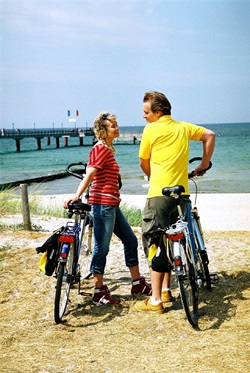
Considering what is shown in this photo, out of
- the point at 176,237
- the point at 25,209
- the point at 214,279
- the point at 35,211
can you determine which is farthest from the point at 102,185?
the point at 35,211

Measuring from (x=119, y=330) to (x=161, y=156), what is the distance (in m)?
1.46

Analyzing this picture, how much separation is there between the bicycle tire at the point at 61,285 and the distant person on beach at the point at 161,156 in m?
0.71

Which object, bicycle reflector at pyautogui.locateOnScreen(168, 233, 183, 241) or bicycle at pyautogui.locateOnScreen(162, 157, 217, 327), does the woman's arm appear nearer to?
bicycle at pyautogui.locateOnScreen(162, 157, 217, 327)

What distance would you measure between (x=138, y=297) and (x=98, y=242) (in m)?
0.79

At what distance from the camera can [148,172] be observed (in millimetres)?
4582

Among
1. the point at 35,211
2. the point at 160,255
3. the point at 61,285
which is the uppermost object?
the point at 160,255

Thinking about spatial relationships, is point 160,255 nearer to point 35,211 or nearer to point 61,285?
point 61,285

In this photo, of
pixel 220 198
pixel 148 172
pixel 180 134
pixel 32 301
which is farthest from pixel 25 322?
pixel 220 198

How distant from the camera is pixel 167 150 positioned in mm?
4305

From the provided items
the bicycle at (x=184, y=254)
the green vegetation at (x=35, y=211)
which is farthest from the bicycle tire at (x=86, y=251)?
the green vegetation at (x=35, y=211)

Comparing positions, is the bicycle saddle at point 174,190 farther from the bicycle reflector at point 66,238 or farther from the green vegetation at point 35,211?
the green vegetation at point 35,211

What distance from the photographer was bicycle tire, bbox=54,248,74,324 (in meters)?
4.32

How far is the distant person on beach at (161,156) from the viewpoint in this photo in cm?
430

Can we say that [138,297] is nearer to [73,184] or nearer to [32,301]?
[32,301]
